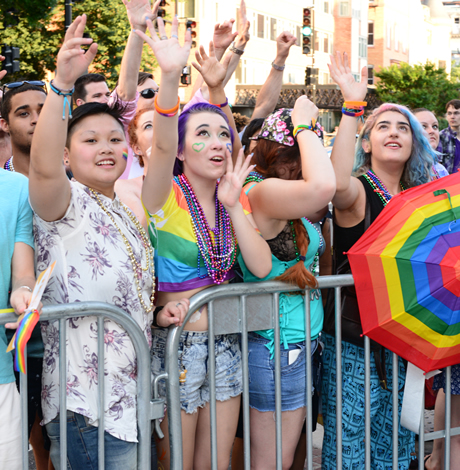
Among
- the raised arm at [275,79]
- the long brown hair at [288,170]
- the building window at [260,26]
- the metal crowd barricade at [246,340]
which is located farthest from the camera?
the building window at [260,26]

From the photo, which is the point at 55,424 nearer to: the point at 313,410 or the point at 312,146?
the point at 313,410

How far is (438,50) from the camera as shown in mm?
77062

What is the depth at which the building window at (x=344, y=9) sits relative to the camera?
5303 cm

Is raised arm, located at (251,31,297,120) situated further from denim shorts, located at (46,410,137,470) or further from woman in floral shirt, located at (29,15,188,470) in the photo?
denim shorts, located at (46,410,137,470)

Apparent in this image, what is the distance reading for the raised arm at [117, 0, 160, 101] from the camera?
390 cm

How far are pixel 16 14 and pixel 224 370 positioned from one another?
50.8ft

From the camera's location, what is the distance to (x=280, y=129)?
3.25 meters

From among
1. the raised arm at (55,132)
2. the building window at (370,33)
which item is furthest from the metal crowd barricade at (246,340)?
the building window at (370,33)

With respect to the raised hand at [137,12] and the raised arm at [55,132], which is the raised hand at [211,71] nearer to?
the raised hand at [137,12]

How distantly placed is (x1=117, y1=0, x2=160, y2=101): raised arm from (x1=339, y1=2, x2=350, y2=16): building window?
5288 centimetres

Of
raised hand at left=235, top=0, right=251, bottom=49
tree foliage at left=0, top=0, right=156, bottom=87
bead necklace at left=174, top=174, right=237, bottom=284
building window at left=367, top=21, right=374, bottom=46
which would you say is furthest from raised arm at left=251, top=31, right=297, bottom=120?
building window at left=367, top=21, right=374, bottom=46

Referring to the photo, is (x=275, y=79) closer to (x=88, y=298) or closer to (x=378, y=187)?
(x=378, y=187)


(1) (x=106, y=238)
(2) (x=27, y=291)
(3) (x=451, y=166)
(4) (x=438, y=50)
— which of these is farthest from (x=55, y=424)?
(4) (x=438, y=50)

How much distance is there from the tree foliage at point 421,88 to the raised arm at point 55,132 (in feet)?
138
